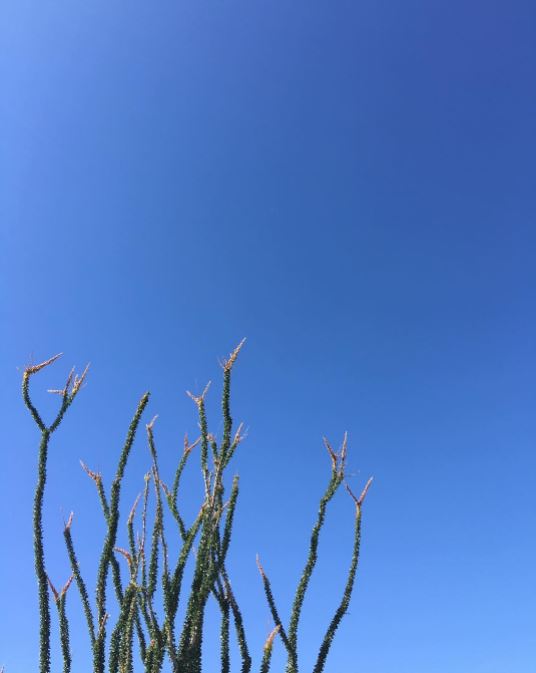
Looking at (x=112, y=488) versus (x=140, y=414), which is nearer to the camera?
(x=112, y=488)

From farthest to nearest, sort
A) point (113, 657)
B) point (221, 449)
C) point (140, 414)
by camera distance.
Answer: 1. point (140, 414)
2. point (221, 449)
3. point (113, 657)

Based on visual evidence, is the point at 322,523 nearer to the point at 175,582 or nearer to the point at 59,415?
the point at 175,582

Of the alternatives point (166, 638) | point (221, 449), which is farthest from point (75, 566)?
point (221, 449)

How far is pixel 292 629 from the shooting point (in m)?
5.23

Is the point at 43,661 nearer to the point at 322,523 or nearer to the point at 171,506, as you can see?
the point at 171,506

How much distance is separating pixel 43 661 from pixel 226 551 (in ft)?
5.38

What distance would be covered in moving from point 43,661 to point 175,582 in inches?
48.0

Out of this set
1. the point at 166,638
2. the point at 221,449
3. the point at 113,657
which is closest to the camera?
the point at 166,638

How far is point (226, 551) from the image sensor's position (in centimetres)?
484

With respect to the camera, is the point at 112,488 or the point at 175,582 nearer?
the point at 175,582

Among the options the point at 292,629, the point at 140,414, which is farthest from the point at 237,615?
the point at 140,414

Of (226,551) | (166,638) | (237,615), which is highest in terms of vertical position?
(226,551)

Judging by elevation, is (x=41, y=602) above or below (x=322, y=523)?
below

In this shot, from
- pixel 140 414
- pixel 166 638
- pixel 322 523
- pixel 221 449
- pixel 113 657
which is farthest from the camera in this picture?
pixel 322 523
